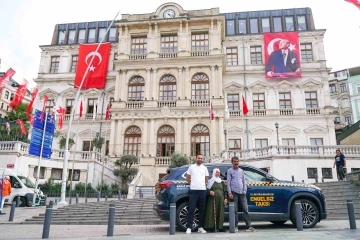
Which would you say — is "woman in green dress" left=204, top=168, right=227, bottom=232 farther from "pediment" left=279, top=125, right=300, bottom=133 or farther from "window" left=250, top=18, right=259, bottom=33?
"window" left=250, top=18, right=259, bottom=33

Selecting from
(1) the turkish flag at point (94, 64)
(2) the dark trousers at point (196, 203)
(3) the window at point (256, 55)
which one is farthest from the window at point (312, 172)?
(1) the turkish flag at point (94, 64)

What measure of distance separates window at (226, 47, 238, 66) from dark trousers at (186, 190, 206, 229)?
93.6ft

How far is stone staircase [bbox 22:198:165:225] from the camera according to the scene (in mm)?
10781

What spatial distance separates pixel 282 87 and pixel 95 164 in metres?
21.4

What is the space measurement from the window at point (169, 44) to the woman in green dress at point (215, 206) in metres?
25.5

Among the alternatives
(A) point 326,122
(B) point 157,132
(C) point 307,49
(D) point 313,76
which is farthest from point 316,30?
(B) point 157,132

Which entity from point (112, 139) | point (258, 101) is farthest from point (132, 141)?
point (258, 101)

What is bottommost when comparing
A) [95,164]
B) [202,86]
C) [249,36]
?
[95,164]

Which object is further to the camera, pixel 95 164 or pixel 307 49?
pixel 307 49

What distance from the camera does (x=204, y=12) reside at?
31.8m

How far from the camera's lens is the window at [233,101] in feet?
105

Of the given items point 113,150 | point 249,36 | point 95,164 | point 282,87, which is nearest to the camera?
point 95,164

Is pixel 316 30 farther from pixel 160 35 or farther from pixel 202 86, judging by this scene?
pixel 160 35

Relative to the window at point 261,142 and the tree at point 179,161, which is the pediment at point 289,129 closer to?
the window at point 261,142
